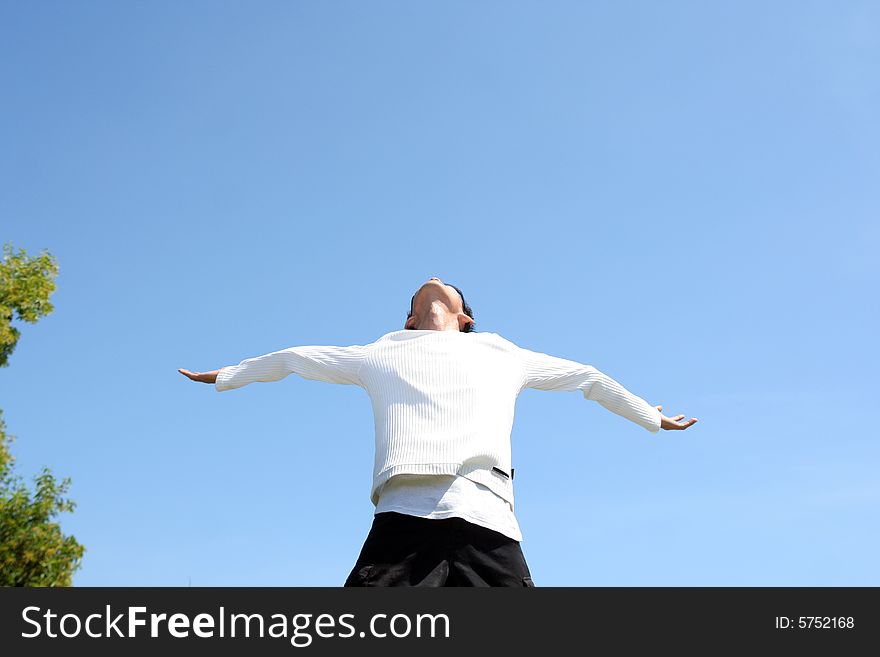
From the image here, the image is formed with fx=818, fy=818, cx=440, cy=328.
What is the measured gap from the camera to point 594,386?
4273mm

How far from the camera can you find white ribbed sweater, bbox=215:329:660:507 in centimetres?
357

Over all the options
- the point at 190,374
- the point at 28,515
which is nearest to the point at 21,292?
the point at 28,515

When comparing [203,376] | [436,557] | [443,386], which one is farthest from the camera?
[203,376]

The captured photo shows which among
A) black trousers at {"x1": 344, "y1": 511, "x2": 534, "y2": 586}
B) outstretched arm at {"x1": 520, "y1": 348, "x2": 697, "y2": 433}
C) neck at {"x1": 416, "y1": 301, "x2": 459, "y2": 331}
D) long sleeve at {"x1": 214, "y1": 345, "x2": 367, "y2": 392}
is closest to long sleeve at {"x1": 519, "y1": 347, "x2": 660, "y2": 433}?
outstretched arm at {"x1": 520, "y1": 348, "x2": 697, "y2": 433}

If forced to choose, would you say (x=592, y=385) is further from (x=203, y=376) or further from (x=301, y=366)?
(x=203, y=376)

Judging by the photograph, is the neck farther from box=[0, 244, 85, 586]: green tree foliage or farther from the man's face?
box=[0, 244, 85, 586]: green tree foliage

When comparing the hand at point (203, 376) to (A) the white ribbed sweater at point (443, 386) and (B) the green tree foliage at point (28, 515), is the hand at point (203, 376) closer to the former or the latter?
(A) the white ribbed sweater at point (443, 386)

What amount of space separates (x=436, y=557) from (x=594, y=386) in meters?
1.39

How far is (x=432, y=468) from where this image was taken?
3467mm

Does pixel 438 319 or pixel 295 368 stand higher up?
pixel 438 319
